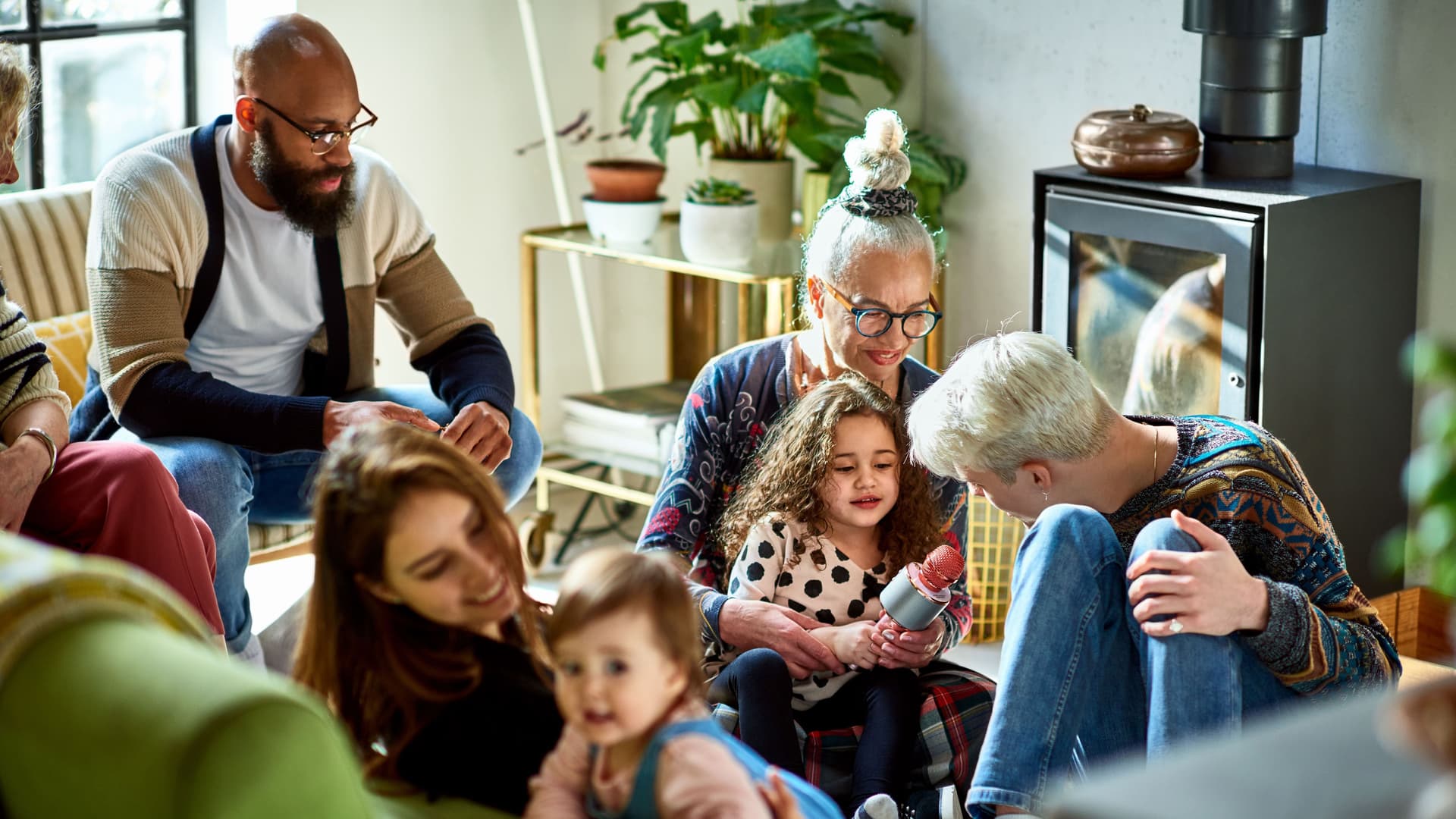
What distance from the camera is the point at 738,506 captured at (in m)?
Answer: 2.11

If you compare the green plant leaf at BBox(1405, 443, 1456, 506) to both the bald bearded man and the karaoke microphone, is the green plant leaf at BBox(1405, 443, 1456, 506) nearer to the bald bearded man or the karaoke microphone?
Result: the karaoke microphone

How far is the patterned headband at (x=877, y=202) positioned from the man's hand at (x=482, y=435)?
0.68m

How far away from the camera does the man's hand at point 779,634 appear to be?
1.95 meters

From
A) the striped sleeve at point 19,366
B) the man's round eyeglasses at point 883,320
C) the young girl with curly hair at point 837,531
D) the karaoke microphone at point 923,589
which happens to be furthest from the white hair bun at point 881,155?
the striped sleeve at point 19,366

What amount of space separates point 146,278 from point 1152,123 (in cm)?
174

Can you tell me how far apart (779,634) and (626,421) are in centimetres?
158

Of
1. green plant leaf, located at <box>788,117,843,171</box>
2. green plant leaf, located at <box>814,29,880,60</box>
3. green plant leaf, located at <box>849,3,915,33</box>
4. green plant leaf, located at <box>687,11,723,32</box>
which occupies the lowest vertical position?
green plant leaf, located at <box>788,117,843,171</box>

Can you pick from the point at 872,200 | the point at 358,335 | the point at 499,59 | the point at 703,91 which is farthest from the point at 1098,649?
the point at 499,59

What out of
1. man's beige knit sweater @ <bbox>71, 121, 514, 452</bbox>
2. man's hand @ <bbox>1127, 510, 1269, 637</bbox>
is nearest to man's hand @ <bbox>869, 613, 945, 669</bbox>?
man's hand @ <bbox>1127, 510, 1269, 637</bbox>

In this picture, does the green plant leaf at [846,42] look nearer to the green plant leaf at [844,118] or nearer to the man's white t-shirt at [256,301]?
the green plant leaf at [844,118]

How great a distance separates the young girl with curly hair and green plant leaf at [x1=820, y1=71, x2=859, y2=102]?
4.92 feet

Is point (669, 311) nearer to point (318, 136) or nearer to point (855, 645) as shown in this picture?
point (318, 136)

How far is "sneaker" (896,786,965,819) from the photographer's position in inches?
Result: 74.4

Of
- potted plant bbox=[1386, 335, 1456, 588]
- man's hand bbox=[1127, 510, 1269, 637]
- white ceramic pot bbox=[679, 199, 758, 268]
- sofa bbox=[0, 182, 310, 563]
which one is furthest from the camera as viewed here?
white ceramic pot bbox=[679, 199, 758, 268]
